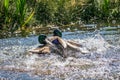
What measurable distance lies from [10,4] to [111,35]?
555 cm

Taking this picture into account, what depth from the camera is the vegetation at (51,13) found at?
670 inches

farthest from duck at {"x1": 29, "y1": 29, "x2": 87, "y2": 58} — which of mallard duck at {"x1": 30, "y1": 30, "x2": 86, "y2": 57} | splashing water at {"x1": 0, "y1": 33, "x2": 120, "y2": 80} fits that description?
splashing water at {"x1": 0, "y1": 33, "x2": 120, "y2": 80}

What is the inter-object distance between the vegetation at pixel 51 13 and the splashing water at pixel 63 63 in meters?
3.90

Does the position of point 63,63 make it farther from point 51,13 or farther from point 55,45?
point 51,13

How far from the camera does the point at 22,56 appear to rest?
11539 millimetres

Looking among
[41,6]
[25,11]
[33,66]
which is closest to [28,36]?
[25,11]

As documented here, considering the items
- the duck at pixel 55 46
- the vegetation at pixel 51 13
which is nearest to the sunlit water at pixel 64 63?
the duck at pixel 55 46

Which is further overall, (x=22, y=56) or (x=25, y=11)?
(x=25, y=11)

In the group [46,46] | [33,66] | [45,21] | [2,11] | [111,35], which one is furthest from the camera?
[45,21]

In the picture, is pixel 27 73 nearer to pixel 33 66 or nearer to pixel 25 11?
pixel 33 66

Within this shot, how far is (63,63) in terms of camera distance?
10391 mm

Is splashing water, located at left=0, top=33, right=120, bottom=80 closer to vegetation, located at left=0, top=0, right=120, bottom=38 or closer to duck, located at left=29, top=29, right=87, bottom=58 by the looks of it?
duck, located at left=29, top=29, right=87, bottom=58

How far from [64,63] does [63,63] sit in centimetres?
3

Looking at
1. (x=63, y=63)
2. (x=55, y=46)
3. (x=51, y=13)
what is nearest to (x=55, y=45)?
(x=55, y=46)
